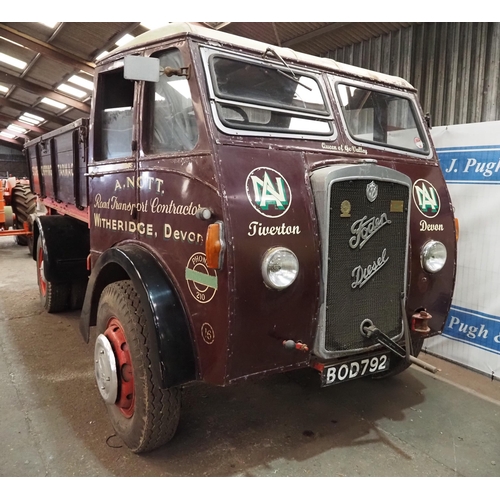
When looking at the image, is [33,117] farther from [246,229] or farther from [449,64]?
[246,229]

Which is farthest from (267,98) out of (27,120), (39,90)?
(27,120)

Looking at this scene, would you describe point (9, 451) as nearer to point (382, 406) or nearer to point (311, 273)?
point (311, 273)

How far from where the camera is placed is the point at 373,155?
2953mm

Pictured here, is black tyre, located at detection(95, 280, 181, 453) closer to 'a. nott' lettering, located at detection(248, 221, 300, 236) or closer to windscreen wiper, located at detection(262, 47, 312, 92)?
'a. nott' lettering, located at detection(248, 221, 300, 236)

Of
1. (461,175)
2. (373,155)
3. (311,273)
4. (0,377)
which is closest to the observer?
(311,273)

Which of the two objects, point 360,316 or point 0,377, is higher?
point 360,316

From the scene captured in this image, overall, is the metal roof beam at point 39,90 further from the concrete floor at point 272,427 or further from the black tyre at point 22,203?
the concrete floor at point 272,427

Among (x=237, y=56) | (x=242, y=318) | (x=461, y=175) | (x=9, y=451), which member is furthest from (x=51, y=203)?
(x=461, y=175)

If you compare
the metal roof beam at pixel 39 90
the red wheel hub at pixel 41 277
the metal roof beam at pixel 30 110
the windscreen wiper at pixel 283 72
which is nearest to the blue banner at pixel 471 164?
the windscreen wiper at pixel 283 72

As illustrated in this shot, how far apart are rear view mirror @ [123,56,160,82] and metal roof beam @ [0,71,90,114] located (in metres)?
13.0

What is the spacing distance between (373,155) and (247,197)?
1184 millimetres

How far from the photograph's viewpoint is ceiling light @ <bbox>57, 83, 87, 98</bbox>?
43.6ft

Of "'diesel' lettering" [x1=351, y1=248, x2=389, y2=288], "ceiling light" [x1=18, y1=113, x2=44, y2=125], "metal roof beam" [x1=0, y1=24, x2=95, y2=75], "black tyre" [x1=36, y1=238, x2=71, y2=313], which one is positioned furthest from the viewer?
"ceiling light" [x1=18, y1=113, x2=44, y2=125]

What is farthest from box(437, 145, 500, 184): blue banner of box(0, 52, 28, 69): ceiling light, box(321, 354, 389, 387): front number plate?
box(0, 52, 28, 69): ceiling light
